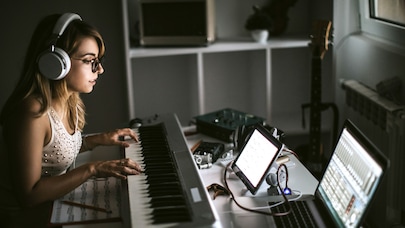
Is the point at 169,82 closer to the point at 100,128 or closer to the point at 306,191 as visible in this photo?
the point at 100,128

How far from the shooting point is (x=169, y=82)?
374 centimetres

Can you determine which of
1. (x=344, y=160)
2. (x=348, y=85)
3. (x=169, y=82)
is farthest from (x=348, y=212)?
(x=169, y=82)

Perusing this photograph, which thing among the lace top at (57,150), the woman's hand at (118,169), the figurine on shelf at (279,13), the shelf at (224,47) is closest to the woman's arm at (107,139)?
the lace top at (57,150)

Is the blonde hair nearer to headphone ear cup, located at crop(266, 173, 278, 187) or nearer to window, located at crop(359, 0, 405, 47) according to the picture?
headphone ear cup, located at crop(266, 173, 278, 187)

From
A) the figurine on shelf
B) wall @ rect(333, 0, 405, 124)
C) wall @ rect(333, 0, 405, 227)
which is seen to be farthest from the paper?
the figurine on shelf

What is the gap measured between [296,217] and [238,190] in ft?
0.95

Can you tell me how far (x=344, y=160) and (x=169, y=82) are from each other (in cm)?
217

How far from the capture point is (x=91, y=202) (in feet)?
6.29

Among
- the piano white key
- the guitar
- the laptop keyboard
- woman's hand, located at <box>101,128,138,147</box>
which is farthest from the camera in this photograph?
the guitar

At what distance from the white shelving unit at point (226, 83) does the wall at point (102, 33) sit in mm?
122

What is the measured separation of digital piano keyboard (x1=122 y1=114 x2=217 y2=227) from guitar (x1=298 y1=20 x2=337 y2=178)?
2.97 ft

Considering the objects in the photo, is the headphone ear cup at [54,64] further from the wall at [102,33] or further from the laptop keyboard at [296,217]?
the wall at [102,33]

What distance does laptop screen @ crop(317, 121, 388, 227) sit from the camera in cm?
146

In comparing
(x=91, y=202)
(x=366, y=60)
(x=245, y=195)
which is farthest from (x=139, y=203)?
(x=366, y=60)
